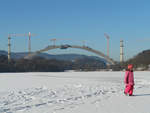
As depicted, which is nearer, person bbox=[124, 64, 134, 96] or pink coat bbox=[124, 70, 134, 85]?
person bbox=[124, 64, 134, 96]

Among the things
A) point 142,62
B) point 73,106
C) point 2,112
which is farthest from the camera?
point 142,62

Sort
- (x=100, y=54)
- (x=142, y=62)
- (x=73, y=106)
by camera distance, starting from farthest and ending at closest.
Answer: (x=100, y=54)
(x=142, y=62)
(x=73, y=106)

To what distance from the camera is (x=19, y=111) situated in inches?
243

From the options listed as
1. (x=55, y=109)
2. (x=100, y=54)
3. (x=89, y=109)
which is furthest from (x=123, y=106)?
(x=100, y=54)

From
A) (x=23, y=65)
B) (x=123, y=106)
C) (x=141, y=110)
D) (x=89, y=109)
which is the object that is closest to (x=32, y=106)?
(x=89, y=109)

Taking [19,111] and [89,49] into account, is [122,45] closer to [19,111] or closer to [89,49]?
[89,49]

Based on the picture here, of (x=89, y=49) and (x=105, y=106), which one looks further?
(x=89, y=49)

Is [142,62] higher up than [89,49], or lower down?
lower down

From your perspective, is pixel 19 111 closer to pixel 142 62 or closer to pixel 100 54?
pixel 142 62

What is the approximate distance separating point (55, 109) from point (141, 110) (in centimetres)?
225

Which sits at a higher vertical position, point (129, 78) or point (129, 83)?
point (129, 78)

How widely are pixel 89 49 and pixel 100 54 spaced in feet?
19.2

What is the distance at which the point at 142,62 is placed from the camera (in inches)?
2734

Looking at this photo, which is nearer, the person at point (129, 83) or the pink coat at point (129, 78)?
the person at point (129, 83)
